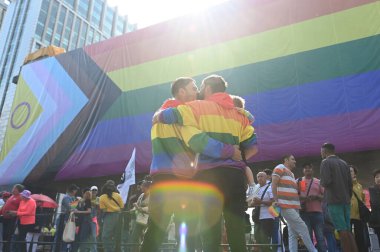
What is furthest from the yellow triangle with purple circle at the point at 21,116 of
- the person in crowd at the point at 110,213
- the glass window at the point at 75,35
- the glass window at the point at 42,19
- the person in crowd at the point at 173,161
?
the glass window at the point at 75,35

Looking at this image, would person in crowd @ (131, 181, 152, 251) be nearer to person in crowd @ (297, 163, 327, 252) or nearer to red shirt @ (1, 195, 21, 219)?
red shirt @ (1, 195, 21, 219)

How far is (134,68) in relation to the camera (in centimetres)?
1072

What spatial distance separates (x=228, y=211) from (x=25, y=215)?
4783 millimetres

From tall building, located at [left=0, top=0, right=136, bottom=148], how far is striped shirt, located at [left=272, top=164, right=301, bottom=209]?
40377mm

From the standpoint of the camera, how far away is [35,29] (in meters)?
43.1

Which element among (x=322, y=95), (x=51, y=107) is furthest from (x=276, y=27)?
(x=51, y=107)

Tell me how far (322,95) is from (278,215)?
376 centimetres

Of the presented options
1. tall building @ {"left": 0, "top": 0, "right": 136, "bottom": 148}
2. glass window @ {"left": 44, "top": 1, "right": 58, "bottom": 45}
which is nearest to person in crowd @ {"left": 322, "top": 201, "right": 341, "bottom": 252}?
tall building @ {"left": 0, "top": 0, "right": 136, "bottom": 148}

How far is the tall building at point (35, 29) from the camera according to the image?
4284 centimetres

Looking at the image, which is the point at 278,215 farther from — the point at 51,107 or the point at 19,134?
the point at 19,134

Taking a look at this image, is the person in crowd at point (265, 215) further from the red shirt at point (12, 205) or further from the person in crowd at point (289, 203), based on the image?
the red shirt at point (12, 205)

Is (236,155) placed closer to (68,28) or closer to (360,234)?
(360,234)

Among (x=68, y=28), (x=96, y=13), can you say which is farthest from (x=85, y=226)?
(x=96, y=13)

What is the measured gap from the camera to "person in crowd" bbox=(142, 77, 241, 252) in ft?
6.83
